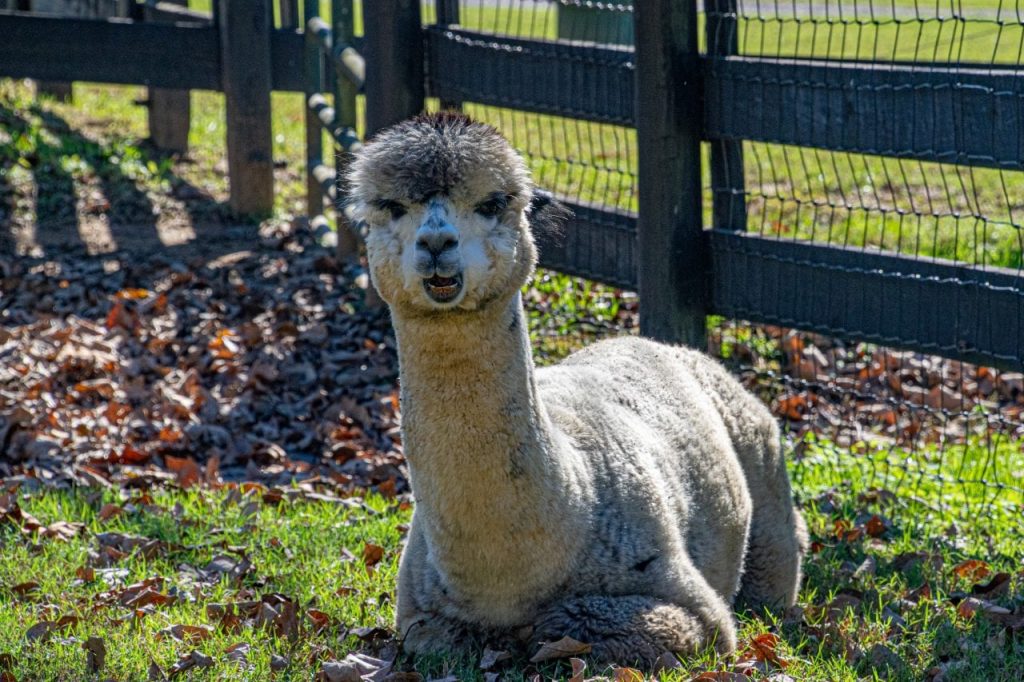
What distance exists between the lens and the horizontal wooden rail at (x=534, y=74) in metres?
6.43

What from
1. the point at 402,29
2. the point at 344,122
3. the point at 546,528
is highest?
the point at 402,29

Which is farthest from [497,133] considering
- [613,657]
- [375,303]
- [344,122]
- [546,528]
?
[344,122]

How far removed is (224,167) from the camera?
476 inches

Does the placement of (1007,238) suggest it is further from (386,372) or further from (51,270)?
(51,270)

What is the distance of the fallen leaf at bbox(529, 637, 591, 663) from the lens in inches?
157

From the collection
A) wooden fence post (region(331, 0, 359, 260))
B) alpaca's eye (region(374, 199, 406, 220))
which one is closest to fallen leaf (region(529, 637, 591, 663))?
alpaca's eye (region(374, 199, 406, 220))

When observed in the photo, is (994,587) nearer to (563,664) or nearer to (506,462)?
(563,664)

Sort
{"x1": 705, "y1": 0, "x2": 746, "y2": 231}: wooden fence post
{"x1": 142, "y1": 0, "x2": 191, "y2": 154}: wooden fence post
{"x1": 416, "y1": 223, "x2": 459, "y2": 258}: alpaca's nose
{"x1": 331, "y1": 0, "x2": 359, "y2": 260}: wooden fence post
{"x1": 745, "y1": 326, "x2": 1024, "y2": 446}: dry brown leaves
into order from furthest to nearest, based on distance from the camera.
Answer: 1. {"x1": 142, "y1": 0, "x2": 191, "y2": 154}: wooden fence post
2. {"x1": 331, "y1": 0, "x2": 359, "y2": 260}: wooden fence post
3. {"x1": 745, "y1": 326, "x2": 1024, "y2": 446}: dry brown leaves
4. {"x1": 705, "y1": 0, "x2": 746, "y2": 231}: wooden fence post
5. {"x1": 416, "y1": 223, "x2": 459, "y2": 258}: alpaca's nose

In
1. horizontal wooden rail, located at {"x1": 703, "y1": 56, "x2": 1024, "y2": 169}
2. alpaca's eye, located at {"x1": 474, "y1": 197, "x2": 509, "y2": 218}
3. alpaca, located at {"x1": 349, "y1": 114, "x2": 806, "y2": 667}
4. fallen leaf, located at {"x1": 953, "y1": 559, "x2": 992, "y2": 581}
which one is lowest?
fallen leaf, located at {"x1": 953, "y1": 559, "x2": 992, "y2": 581}

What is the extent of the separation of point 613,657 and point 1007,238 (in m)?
6.29

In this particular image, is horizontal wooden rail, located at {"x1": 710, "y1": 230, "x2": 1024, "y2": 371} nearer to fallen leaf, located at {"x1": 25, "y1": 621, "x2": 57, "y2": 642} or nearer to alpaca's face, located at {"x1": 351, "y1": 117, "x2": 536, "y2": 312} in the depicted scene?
alpaca's face, located at {"x1": 351, "y1": 117, "x2": 536, "y2": 312}

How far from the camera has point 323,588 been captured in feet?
16.3

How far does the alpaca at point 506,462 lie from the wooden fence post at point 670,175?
1.39m

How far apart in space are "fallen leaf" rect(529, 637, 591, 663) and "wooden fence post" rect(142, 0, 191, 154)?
9234 millimetres
